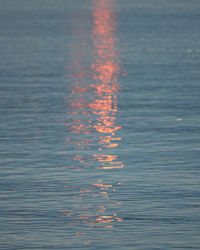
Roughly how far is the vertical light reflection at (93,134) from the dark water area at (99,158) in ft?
0.17

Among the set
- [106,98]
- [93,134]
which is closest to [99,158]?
[93,134]

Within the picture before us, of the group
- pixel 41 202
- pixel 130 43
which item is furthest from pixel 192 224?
pixel 130 43

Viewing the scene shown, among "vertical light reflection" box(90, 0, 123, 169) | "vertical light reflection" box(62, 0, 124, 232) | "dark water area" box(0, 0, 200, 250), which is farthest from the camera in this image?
"vertical light reflection" box(90, 0, 123, 169)

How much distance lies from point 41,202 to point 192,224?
4.81 metres

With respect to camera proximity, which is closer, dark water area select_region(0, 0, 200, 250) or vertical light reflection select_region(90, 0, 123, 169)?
dark water area select_region(0, 0, 200, 250)

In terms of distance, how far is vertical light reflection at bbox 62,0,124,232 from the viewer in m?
21.5

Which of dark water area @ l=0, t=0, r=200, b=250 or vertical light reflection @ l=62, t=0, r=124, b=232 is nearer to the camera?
dark water area @ l=0, t=0, r=200, b=250

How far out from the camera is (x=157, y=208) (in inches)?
846

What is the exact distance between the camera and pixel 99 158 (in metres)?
28.5

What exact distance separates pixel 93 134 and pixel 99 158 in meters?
4.93

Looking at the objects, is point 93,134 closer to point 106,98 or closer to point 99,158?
point 99,158

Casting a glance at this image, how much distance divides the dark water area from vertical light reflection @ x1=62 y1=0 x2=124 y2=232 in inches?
2.1

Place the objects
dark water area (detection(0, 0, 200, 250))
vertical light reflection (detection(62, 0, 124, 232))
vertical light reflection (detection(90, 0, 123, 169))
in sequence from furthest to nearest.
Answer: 1. vertical light reflection (detection(90, 0, 123, 169))
2. vertical light reflection (detection(62, 0, 124, 232))
3. dark water area (detection(0, 0, 200, 250))

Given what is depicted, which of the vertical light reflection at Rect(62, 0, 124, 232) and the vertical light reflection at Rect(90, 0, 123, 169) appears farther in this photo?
the vertical light reflection at Rect(90, 0, 123, 169)
